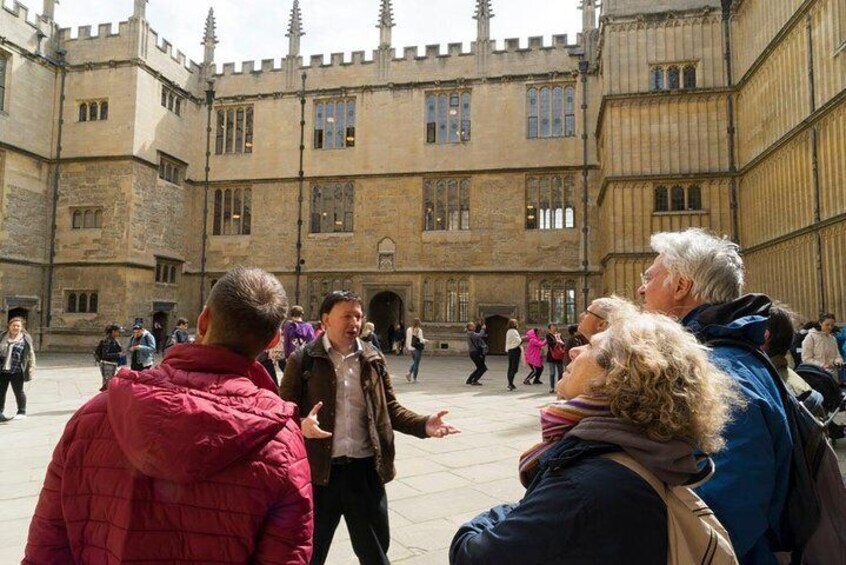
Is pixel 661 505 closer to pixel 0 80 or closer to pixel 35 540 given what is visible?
pixel 35 540

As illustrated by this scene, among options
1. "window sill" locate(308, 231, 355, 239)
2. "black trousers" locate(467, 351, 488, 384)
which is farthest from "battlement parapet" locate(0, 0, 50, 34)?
"black trousers" locate(467, 351, 488, 384)

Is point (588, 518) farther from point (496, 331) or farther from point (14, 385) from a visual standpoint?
point (496, 331)

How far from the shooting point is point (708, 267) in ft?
6.00

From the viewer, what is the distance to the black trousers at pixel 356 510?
254cm

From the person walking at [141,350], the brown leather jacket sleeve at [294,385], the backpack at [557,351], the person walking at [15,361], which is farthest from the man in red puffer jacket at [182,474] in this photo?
the backpack at [557,351]

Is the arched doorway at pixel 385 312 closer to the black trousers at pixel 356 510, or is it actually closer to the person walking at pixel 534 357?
the person walking at pixel 534 357

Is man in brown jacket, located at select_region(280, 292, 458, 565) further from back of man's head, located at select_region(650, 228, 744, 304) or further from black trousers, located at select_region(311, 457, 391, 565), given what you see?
back of man's head, located at select_region(650, 228, 744, 304)

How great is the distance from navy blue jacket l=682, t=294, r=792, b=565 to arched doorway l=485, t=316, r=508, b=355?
18.2 metres

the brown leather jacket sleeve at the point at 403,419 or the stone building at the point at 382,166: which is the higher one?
the stone building at the point at 382,166

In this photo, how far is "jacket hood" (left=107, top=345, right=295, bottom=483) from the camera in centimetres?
112

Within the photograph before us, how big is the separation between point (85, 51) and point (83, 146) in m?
3.35

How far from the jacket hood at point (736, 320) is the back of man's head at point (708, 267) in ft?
0.63

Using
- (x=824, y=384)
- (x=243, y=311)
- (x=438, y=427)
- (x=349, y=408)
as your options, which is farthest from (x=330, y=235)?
(x=243, y=311)

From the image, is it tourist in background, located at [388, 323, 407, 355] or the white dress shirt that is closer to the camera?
the white dress shirt
